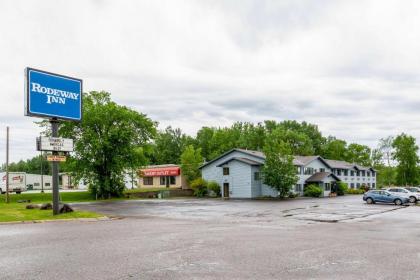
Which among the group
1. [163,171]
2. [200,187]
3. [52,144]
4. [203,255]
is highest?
[52,144]

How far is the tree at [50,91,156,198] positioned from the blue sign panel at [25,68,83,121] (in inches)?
1091

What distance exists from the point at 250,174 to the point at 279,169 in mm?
5801

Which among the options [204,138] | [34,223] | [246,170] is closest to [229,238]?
[34,223]

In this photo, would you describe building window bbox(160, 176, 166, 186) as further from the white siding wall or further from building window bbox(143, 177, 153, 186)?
the white siding wall

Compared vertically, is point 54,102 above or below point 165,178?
above

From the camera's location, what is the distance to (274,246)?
12523 mm

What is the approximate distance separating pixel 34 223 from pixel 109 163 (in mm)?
36304

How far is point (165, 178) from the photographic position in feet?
252

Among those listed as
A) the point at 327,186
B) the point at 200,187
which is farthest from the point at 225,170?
the point at 327,186

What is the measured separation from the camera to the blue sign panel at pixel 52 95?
77.8ft

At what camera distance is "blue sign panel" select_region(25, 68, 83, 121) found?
77.8ft

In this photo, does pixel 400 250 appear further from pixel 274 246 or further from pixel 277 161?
pixel 277 161

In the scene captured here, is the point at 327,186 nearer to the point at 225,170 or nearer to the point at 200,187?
the point at 225,170

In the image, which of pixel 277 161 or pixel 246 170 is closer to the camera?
pixel 277 161
